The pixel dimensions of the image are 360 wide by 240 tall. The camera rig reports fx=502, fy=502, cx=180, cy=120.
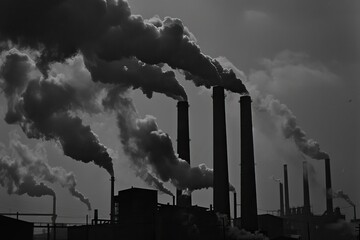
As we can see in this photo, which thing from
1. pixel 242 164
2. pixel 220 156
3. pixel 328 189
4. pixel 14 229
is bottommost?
pixel 14 229

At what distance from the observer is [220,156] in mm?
42094

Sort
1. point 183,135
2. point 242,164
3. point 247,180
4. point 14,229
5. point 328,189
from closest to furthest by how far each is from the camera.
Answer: point 14,229 → point 247,180 → point 242,164 → point 183,135 → point 328,189

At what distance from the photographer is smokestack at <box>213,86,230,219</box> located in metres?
41.3

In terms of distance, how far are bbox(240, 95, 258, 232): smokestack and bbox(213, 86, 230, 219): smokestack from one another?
2242 mm

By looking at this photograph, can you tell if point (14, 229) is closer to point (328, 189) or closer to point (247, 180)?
point (247, 180)

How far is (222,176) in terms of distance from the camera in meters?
41.4

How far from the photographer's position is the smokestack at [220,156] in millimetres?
41281

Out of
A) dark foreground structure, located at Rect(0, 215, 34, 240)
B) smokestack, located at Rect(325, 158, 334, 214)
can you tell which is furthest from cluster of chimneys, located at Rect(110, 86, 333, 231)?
smokestack, located at Rect(325, 158, 334, 214)

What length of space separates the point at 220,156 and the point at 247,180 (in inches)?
139

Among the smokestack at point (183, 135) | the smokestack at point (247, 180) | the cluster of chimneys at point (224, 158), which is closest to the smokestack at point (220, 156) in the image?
the cluster of chimneys at point (224, 158)

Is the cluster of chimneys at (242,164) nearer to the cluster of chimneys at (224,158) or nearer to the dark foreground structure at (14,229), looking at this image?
the cluster of chimneys at (224,158)

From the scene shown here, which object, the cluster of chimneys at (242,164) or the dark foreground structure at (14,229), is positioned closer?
the dark foreground structure at (14,229)

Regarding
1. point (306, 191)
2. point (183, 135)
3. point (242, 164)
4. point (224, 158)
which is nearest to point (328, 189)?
point (306, 191)

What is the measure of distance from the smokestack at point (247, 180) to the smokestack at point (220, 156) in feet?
7.36
